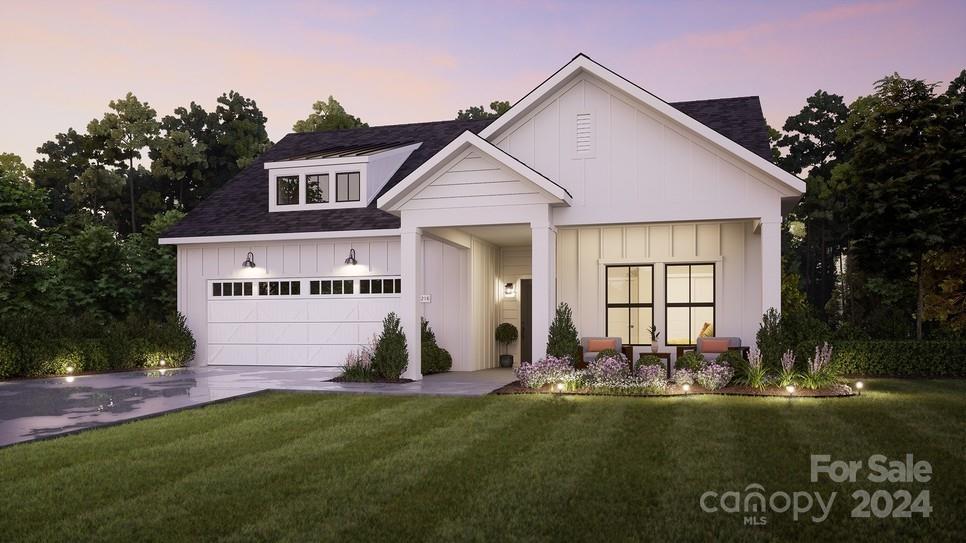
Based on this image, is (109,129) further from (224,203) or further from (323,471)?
(323,471)

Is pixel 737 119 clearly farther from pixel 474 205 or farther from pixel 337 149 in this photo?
pixel 337 149

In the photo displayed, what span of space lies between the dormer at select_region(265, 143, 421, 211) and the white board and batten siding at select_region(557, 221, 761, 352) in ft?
19.5

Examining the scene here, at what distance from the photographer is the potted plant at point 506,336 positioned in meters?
19.5

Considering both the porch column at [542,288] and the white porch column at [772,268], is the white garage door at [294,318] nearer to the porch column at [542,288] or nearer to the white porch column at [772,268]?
the porch column at [542,288]

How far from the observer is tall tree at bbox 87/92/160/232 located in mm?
37562

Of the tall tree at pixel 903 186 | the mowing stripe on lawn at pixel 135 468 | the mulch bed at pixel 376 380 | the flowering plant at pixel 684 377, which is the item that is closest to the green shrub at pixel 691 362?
the flowering plant at pixel 684 377

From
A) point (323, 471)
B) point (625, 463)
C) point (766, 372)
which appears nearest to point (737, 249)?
point (766, 372)

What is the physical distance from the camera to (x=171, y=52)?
25.0 m

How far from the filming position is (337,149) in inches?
862

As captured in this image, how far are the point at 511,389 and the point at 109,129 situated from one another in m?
33.6

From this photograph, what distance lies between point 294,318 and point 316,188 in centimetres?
385

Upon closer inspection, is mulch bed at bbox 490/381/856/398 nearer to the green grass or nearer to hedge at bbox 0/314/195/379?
the green grass

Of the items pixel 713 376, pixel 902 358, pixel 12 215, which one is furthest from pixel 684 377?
pixel 12 215

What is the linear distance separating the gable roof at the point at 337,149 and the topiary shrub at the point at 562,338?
15.5ft
